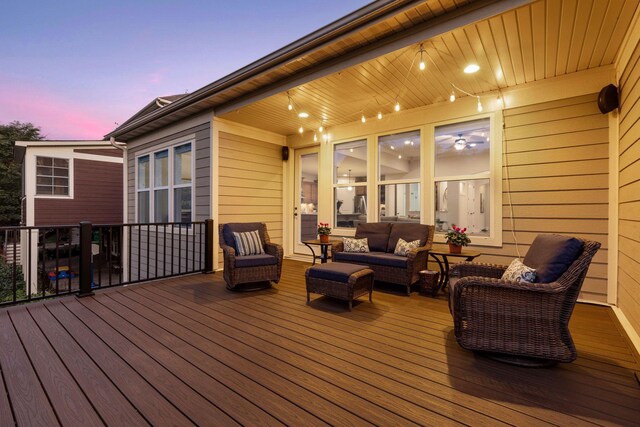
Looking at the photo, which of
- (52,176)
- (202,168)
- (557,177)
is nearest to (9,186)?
(52,176)

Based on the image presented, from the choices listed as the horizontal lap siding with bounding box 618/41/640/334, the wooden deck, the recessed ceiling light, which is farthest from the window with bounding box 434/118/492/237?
the wooden deck

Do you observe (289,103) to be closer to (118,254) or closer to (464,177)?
(464,177)

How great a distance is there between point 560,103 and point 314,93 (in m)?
3.07

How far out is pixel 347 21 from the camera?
280 centimetres

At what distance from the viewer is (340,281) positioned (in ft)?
10.5

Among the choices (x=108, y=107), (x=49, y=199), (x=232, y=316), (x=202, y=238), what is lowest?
(x=232, y=316)

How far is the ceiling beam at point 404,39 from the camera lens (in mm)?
2381

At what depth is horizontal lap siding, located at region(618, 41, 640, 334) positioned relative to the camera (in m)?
2.45

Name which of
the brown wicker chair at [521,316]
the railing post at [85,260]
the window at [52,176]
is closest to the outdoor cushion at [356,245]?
the brown wicker chair at [521,316]

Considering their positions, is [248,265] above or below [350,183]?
below

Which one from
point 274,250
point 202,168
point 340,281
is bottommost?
point 340,281

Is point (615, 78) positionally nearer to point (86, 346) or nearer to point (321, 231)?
point (321, 231)

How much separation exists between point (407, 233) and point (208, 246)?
3.24 metres

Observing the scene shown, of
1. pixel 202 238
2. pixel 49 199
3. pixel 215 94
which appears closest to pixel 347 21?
pixel 215 94
